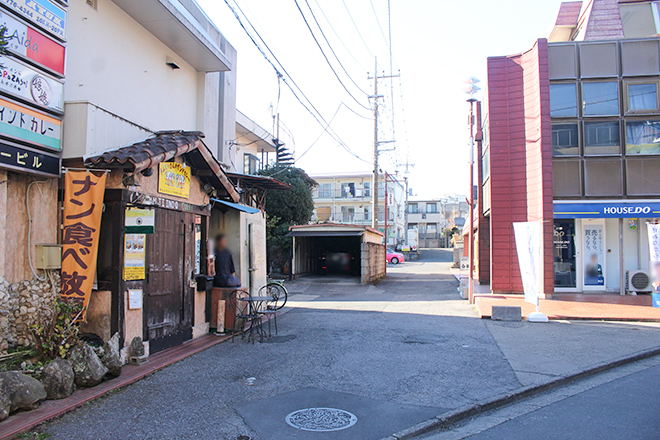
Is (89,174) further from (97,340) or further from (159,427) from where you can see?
(159,427)

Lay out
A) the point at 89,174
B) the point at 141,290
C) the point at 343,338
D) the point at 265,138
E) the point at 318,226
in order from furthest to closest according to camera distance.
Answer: the point at 265,138 → the point at 318,226 → the point at 343,338 → the point at 141,290 → the point at 89,174

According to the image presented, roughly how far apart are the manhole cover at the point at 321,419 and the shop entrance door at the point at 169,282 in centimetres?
330

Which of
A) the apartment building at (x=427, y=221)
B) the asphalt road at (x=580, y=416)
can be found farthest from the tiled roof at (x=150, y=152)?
the apartment building at (x=427, y=221)

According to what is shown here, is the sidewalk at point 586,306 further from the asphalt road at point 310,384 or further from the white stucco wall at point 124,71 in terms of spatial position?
the white stucco wall at point 124,71

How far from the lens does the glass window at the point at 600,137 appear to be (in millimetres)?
14203

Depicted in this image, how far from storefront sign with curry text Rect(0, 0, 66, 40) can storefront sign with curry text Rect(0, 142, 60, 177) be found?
1740 mm

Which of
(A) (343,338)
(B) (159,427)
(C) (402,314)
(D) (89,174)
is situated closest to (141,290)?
(D) (89,174)

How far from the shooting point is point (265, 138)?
897 inches

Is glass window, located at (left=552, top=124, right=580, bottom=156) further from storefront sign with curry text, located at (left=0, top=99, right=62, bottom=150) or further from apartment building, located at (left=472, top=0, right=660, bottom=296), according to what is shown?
storefront sign with curry text, located at (left=0, top=99, right=62, bottom=150)

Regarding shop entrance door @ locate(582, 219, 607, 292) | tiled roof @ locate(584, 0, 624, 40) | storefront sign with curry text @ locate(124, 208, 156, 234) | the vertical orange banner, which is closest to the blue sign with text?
shop entrance door @ locate(582, 219, 607, 292)

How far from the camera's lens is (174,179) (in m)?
7.79

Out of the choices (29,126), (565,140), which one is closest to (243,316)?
(29,126)

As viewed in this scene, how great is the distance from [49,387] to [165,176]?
3.65 m

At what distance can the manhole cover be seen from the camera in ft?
14.9
